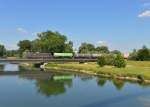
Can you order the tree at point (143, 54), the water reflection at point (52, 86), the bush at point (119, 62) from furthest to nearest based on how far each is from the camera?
the tree at point (143, 54) < the bush at point (119, 62) < the water reflection at point (52, 86)

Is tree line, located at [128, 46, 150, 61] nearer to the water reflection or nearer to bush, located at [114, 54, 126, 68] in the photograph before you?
bush, located at [114, 54, 126, 68]

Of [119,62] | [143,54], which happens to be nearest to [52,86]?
[119,62]

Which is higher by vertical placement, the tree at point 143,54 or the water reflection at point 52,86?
the tree at point 143,54

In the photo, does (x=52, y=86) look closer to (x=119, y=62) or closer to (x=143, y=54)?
(x=119, y=62)

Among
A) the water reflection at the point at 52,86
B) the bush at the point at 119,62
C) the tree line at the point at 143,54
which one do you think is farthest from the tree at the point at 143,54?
the water reflection at the point at 52,86

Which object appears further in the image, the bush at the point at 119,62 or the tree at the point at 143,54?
the tree at the point at 143,54

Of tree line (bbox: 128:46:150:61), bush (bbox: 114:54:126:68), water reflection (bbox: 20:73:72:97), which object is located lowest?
water reflection (bbox: 20:73:72:97)

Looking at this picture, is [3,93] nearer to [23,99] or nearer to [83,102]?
[23,99]

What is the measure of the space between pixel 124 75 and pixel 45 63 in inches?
2572

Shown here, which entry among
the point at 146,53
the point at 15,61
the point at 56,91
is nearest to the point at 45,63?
the point at 15,61

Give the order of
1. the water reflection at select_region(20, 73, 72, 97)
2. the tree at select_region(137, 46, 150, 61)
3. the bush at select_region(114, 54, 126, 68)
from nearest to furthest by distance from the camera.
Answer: the water reflection at select_region(20, 73, 72, 97) → the bush at select_region(114, 54, 126, 68) → the tree at select_region(137, 46, 150, 61)

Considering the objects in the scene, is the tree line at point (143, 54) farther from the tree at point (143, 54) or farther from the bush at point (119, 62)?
the bush at point (119, 62)

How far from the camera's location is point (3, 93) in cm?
6069

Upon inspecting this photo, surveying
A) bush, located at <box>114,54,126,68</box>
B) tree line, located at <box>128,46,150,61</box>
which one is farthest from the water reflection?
tree line, located at <box>128,46,150,61</box>
